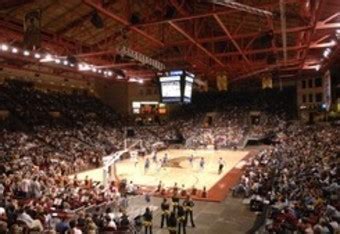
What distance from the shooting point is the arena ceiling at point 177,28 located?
46.3 feet

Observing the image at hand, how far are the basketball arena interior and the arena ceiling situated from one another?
0.09m

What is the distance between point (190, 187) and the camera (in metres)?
20.4

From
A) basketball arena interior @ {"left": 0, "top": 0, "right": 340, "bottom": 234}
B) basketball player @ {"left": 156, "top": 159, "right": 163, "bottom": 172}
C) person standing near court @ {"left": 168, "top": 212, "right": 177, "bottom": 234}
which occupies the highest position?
basketball arena interior @ {"left": 0, "top": 0, "right": 340, "bottom": 234}

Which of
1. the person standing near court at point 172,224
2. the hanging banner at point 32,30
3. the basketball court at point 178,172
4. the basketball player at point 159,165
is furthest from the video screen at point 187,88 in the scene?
the hanging banner at point 32,30

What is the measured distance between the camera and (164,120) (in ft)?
161

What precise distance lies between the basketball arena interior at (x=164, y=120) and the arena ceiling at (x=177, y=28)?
9cm

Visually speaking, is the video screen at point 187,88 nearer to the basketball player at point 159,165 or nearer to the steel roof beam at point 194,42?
the steel roof beam at point 194,42

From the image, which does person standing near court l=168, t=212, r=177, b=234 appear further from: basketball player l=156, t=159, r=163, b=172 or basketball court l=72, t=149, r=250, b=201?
basketball player l=156, t=159, r=163, b=172

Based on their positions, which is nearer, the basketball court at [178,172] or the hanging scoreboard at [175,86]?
the hanging scoreboard at [175,86]

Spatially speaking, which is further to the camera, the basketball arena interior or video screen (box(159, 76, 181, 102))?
video screen (box(159, 76, 181, 102))

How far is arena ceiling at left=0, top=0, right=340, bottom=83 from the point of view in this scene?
1412 cm

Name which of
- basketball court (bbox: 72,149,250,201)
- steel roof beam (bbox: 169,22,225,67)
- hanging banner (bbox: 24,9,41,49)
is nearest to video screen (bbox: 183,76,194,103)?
steel roof beam (bbox: 169,22,225,67)

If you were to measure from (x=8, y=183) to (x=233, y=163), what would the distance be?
1766 cm

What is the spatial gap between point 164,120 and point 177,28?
3327cm
